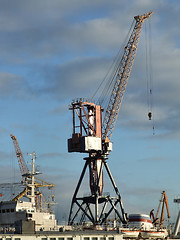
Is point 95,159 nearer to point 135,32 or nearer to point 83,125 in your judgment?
point 83,125

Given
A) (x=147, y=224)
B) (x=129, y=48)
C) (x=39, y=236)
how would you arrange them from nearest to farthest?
1. (x=39, y=236)
2. (x=147, y=224)
3. (x=129, y=48)

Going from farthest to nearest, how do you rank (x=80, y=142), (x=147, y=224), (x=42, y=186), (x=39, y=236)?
(x=42, y=186) → (x=80, y=142) → (x=147, y=224) → (x=39, y=236)

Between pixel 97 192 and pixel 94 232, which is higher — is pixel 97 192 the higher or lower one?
the higher one

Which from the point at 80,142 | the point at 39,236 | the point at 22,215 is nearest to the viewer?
the point at 39,236

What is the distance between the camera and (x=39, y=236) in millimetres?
71625

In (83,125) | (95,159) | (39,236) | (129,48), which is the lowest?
(39,236)

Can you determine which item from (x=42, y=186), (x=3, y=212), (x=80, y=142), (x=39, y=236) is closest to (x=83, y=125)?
(x=80, y=142)

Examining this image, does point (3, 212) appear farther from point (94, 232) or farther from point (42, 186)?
point (42, 186)

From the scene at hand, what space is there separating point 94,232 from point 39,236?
35.2 ft

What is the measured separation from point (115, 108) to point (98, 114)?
5997mm

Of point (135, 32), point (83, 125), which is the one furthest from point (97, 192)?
point (135, 32)

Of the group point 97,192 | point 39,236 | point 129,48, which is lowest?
point 39,236

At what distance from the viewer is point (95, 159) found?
145000 millimetres

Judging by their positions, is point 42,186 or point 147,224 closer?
point 147,224
